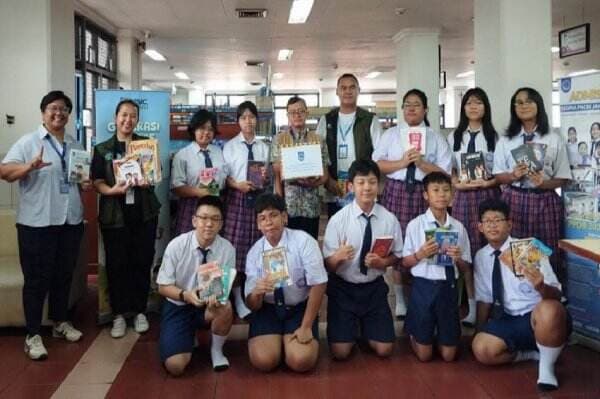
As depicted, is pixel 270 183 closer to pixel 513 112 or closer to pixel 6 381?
pixel 513 112

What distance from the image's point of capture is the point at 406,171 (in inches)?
144

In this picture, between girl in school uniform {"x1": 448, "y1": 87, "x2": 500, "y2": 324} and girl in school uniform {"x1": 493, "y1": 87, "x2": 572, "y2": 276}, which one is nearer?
girl in school uniform {"x1": 493, "y1": 87, "x2": 572, "y2": 276}

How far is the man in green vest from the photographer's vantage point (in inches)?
147

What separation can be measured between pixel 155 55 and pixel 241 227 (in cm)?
974

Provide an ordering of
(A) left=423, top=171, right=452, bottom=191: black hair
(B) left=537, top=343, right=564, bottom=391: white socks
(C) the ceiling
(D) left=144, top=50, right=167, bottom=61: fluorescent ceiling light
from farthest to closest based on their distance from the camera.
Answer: (D) left=144, top=50, right=167, bottom=61: fluorescent ceiling light, (C) the ceiling, (A) left=423, top=171, right=452, bottom=191: black hair, (B) left=537, top=343, right=564, bottom=391: white socks

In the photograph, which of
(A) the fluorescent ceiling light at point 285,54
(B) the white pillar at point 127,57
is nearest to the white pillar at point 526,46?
(B) the white pillar at point 127,57

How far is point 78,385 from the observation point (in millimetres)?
2947

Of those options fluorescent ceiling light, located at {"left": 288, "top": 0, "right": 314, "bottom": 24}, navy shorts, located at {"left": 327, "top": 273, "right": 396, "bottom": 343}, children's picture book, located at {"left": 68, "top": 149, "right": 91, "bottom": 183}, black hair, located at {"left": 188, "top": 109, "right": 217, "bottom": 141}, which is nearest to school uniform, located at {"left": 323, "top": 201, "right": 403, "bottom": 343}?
navy shorts, located at {"left": 327, "top": 273, "right": 396, "bottom": 343}

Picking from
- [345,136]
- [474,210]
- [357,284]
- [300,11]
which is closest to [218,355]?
[357,284]

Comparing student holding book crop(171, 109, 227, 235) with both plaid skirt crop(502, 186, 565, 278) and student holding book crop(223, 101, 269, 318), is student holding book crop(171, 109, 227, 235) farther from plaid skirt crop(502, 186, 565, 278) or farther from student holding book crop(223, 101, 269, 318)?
plaid skirt crop(502, 186, 565, 278)

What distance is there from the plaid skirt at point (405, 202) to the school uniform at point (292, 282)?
0.79 metres

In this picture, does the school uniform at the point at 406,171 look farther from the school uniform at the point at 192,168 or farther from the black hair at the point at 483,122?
the school uniform at the point at 192,168

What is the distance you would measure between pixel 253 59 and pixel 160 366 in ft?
34.9

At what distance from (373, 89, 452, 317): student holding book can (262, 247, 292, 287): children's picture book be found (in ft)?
3.20
